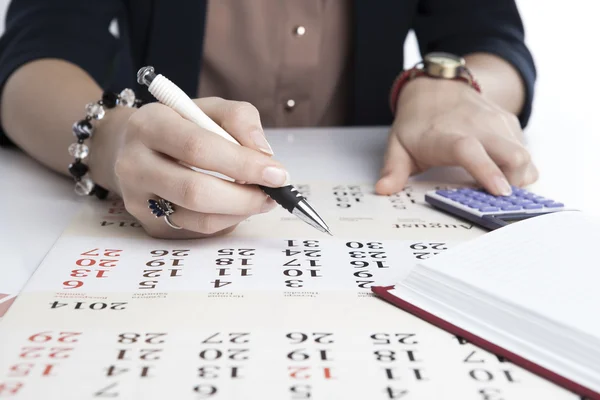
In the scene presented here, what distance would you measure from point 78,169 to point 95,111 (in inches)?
2.6

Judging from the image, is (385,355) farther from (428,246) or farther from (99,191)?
(99,191)

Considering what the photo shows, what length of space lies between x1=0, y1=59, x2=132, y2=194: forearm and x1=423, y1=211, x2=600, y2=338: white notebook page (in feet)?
1.30

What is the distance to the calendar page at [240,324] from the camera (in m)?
0.40

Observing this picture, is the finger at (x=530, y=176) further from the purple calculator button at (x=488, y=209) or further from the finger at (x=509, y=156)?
the purple calculator button at (x=488, y=209)

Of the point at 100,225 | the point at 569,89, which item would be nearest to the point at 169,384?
the point at 100,225

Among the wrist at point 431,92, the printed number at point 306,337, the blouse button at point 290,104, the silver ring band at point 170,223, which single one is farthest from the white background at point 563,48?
the printed number at point 306,337

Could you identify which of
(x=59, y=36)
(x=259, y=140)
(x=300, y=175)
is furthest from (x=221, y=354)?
(x=59, y=36)

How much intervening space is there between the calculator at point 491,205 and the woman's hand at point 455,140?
2 centimetres

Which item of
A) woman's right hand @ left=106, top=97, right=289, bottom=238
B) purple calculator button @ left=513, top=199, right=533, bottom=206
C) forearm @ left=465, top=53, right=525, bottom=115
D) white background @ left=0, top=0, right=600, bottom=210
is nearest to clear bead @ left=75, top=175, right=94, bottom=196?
woman's right hand @ left=106, top=97, right=289, bottom=238

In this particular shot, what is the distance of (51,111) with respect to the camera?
856 mm

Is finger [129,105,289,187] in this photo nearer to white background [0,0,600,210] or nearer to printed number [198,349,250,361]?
printed number [198,349,250,361]

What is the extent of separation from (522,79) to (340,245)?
0.57m

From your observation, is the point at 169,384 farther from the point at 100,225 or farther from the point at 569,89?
the point at 569,89

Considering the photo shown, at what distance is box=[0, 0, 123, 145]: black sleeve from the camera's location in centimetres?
95
